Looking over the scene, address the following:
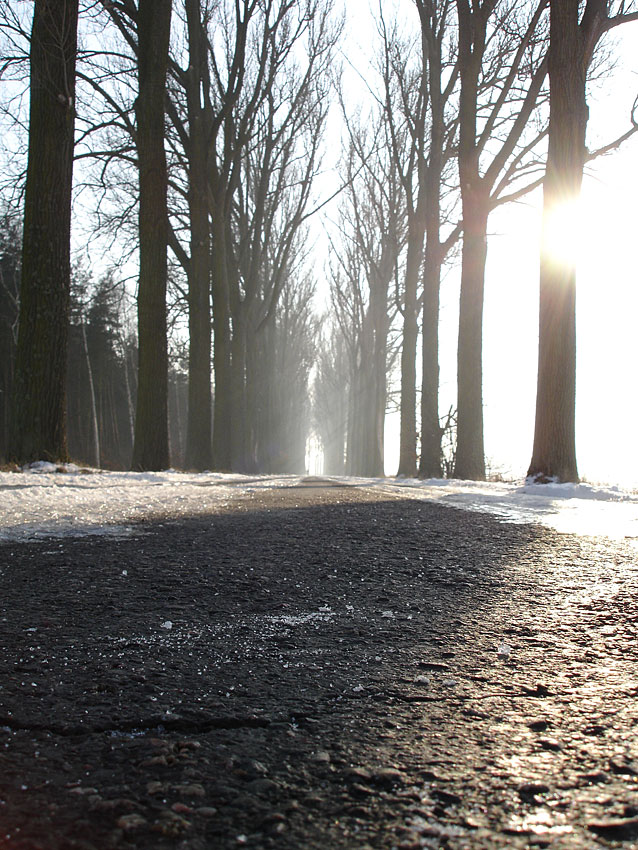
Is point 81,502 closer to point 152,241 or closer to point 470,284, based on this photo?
point 152,241

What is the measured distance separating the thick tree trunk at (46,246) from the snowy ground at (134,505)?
0.69 m

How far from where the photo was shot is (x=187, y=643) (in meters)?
1.43

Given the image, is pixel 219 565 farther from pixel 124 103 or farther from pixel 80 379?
pixel 80 379

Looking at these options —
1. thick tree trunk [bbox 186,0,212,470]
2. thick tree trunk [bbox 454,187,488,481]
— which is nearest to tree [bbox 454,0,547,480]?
thick tree trunk [bbox 454,187,488,481]

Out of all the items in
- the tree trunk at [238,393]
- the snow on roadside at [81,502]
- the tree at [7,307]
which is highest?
the tree at [7,307]

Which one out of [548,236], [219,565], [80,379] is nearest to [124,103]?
[548,236]

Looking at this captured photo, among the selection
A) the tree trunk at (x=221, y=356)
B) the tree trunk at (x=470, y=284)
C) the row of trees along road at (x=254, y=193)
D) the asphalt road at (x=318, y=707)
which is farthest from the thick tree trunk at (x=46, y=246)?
the tree trunk at (x=221, y=356)

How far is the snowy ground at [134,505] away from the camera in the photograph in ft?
11.0

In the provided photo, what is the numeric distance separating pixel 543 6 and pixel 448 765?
37.8ft

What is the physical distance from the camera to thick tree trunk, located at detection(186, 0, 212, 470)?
13.7m

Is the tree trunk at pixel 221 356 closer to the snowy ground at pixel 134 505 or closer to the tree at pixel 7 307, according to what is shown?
the snowy ground at pixel 134 505

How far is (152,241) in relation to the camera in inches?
407

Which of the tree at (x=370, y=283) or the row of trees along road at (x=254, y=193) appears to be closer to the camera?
the row of trees along road at (x=254, y=193)

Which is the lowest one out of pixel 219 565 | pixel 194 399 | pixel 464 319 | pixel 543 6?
pixel 219 565
